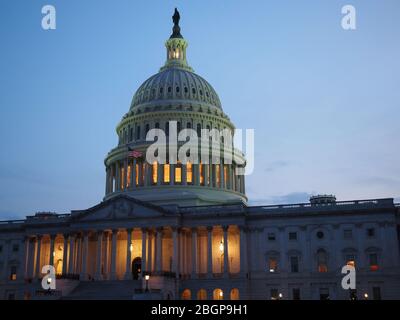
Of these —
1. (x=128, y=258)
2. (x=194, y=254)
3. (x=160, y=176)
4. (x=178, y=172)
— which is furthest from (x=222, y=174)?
(x=128, y=258)

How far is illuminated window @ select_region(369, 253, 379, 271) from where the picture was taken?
80.7 m

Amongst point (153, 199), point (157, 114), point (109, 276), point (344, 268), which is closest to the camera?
point (344, 268)

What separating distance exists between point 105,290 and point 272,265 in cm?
2616

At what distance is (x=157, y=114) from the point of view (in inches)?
4407

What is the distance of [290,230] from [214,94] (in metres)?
46.1

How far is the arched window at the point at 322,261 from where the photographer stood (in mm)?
83000

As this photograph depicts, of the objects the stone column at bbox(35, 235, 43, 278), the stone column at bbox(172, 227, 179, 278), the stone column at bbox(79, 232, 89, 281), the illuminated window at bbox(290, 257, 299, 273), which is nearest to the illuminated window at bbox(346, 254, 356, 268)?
the illuminated window at bbox(290, 257, 299, 273)

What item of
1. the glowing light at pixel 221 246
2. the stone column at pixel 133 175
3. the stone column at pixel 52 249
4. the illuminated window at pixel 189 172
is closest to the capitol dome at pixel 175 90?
the stone column at pixel 133 175

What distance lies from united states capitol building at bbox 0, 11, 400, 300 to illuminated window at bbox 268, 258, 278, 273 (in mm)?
158

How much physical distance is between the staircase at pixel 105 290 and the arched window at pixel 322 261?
90.9ft

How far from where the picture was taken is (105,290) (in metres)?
79.1
